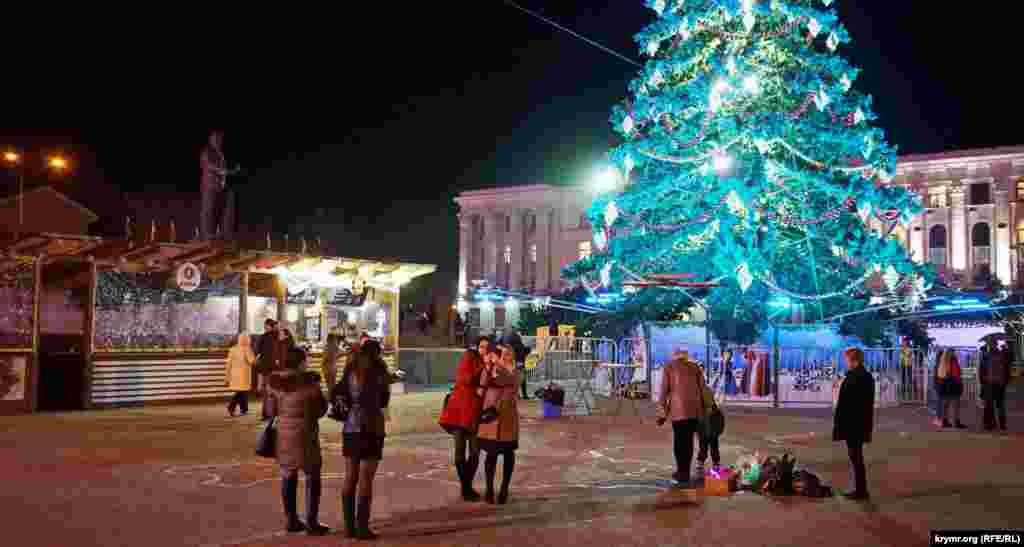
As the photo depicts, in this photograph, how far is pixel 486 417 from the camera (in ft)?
31.3

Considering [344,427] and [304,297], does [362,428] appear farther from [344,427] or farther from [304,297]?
[304,297]

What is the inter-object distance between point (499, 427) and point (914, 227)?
7579 centimetres

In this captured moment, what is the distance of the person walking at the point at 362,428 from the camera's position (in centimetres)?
793

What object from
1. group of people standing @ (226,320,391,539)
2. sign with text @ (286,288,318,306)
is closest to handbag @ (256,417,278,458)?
group of people standing @ (226,320,391,539)

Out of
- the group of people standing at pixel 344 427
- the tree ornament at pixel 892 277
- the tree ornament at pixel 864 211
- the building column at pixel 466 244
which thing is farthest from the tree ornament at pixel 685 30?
the building column at pixel 466 244

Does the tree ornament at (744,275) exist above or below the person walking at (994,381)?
above

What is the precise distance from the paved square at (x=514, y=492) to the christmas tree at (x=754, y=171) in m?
6.38

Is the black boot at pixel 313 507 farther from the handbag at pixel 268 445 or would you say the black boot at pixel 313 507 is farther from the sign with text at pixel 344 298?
the sign with text at pixel 344 298

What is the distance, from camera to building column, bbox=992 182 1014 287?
75.8m

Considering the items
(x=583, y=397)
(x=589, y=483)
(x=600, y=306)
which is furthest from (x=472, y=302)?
(x=589, y=483)

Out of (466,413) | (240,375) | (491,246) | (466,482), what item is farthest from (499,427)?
(491,246)

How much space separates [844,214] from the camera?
909 inches

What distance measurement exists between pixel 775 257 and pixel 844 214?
1951 millimetres

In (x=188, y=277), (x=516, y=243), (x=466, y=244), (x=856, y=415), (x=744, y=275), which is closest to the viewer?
(x=856, y=415)
